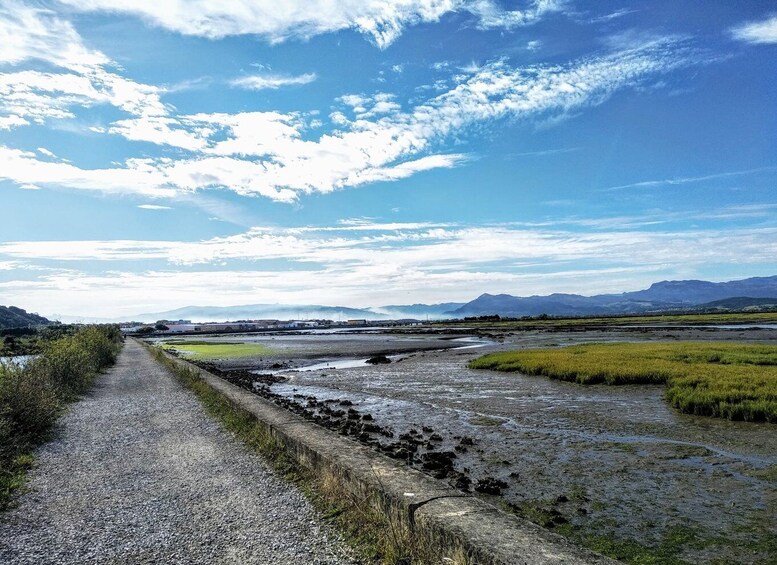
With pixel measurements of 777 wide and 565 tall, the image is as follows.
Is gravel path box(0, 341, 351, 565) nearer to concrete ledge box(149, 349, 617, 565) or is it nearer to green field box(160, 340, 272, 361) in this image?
concrete ledge box(149, 349, 617, 565)

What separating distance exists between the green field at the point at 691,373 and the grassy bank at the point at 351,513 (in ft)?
43.0

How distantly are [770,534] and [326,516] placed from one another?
6.34m

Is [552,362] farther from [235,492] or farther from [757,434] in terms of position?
[235,492]

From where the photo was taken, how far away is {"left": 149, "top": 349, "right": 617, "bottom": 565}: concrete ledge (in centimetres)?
453

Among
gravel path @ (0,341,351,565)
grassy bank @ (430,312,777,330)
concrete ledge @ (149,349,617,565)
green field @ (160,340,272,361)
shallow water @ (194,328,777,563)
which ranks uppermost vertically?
concrete ledge @ (149,349,617,565)

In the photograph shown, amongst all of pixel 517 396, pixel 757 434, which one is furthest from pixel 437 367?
pixel 757 434

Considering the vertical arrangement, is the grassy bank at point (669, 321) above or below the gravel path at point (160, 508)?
below

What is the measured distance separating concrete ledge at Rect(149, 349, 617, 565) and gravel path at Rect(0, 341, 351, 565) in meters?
0.66

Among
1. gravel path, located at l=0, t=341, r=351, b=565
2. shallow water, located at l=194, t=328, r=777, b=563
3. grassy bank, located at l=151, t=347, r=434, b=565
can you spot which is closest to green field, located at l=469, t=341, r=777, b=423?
shallow water, located at l=194, t=328, r=777, b=563

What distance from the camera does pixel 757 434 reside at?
12.8 meters

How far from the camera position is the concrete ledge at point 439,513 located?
4.53 m

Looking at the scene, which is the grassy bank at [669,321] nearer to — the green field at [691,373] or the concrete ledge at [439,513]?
the green field at [691,373]

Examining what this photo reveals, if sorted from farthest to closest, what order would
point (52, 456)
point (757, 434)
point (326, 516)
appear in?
1. point (757, 434)
2. point (52, 456)
3. point (326, 516)

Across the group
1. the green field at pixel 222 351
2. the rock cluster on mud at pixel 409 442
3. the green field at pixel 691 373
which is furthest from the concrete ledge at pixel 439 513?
the green field at pixel 222 351
